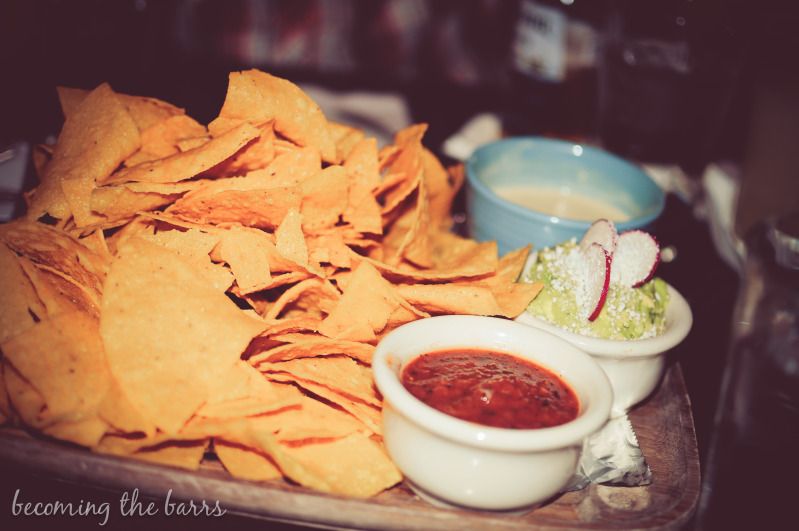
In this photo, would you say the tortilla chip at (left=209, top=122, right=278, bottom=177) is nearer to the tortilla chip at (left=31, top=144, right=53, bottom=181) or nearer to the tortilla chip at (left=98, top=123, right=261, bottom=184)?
the tortilla chip at (left=98, top=123, right=261, bottom=184)

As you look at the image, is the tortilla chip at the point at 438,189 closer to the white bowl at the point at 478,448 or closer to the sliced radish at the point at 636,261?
the sliced radish at the point at 636,261

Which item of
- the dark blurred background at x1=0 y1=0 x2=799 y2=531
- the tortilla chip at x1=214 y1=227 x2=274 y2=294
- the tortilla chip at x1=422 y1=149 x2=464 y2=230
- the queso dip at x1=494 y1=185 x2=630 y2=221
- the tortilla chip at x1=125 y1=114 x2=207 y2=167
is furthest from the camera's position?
the dark blurred background at x1=0 y1=0 x2=799 y2=531

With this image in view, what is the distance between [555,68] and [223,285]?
75.0 inches

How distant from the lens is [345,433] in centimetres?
134

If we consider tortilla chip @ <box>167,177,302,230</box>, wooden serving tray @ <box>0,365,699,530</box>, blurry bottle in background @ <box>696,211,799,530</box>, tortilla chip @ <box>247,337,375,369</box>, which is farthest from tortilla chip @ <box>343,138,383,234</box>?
blurry bottle in background @ <box>696,211,799,530</box>

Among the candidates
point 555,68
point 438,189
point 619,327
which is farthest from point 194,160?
point 555,68

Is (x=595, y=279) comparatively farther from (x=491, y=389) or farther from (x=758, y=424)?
(x=758, y=424)

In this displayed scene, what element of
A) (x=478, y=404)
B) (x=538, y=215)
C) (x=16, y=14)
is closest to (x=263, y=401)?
(x=478, y=404)

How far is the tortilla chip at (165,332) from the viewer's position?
1225 mm

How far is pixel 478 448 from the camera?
1.14 meters

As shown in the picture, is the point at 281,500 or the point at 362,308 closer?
the point at 281,500

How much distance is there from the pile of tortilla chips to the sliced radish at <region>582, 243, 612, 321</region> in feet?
0.41

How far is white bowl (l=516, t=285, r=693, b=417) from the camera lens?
146cm

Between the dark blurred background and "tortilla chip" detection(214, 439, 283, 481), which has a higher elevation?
the dark blurred background
